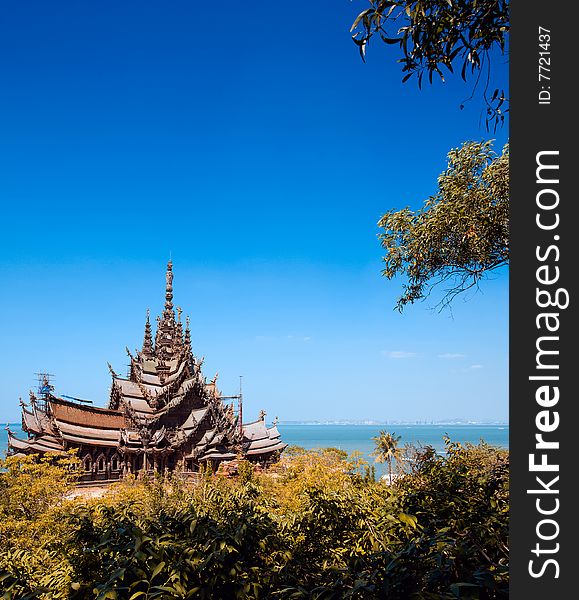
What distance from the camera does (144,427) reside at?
31.3m

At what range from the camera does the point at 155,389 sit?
3472 cm

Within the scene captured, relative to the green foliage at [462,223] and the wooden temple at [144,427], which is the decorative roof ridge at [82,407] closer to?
the wooden temple at [144,427]

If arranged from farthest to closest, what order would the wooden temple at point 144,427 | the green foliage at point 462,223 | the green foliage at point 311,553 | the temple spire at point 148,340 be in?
the temple spire at point 148,340, the wooden temple at point 144,427, the green foliage at point 462,223, the green foliage at point 311,553

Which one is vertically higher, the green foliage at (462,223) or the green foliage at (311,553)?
the green foliage at (462,223)

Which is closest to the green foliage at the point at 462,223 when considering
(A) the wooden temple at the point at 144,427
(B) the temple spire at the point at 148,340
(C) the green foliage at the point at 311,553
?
(C) the green foliage at the point at 311,553

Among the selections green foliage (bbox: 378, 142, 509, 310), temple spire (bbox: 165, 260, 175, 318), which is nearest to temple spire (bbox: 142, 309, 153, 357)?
temple spire (bbox: 165, 260, 175, 318)

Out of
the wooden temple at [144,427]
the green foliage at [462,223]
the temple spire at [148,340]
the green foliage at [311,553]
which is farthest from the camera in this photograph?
the temple spire at [148,340]

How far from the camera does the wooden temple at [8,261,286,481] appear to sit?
30859 millimetres

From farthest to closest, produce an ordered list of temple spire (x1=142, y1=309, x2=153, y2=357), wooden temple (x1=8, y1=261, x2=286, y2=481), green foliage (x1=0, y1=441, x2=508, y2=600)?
temple spire (x1=142, y1=309, x2=153, y2=357), wooden temple (x1=8, y1=261, x2=286, y2=481), green foliage (x1=0, y1=441, x2=508, y2=600)

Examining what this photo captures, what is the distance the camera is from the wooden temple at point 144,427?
30859 millimetres

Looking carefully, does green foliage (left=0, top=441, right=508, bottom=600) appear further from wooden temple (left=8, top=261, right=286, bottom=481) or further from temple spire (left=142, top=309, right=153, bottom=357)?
temple spire (left=142, top=309, right=153, bottom=357)

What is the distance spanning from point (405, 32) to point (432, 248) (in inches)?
202

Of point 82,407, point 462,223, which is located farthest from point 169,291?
point 462,223

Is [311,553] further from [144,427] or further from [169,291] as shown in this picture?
[169,291]
